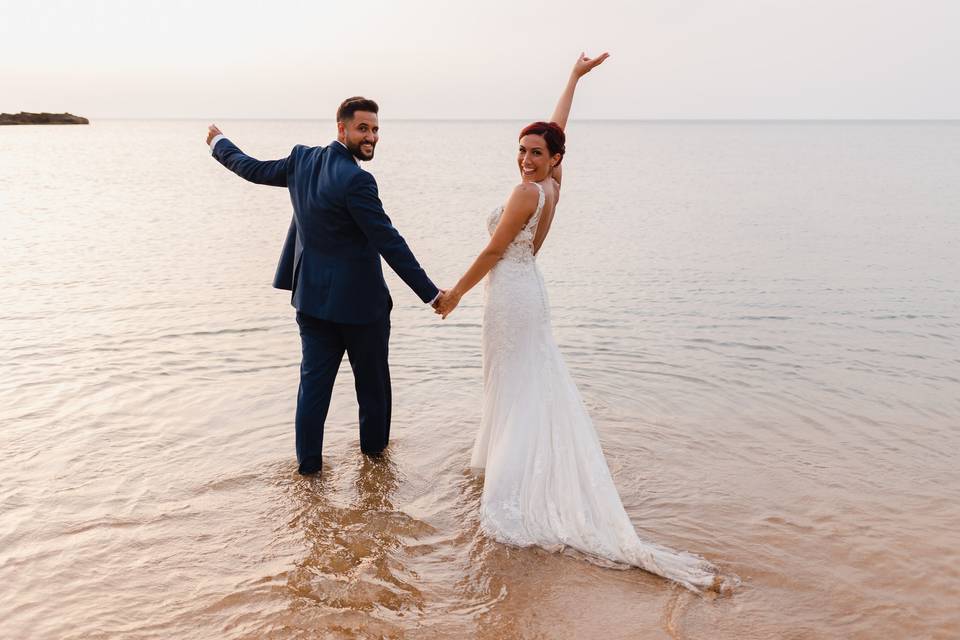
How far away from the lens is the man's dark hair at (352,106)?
15.0 feet

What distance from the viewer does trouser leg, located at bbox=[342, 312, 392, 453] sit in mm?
4934

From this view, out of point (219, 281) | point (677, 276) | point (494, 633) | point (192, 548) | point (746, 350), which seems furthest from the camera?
point (677, 276)

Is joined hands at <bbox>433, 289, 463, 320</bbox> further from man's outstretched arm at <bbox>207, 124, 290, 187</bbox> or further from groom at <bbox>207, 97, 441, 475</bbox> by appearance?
man's outstretched arm at <bbox>207, 124, 290, 187</bbox>

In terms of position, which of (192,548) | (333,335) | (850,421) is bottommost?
(192,548)

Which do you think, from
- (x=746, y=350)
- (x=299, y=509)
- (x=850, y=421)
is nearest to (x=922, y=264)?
(x=746, y=350)

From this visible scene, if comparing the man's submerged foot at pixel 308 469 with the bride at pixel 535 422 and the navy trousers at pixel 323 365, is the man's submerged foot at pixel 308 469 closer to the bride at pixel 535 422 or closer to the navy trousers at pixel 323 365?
the navy trousers at pixel 323 365

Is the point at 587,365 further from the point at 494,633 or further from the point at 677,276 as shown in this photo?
the point at 677,276

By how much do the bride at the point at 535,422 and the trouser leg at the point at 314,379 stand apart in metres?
0.85

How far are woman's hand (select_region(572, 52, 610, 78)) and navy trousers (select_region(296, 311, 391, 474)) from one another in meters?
2.10

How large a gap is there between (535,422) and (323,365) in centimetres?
144

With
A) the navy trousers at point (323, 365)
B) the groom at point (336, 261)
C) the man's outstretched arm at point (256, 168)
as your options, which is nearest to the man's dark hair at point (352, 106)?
the groom at point (336, 261)

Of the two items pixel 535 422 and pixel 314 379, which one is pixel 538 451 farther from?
pixel 314 379

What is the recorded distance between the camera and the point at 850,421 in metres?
6.46

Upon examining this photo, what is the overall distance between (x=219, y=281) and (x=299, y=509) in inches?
317
